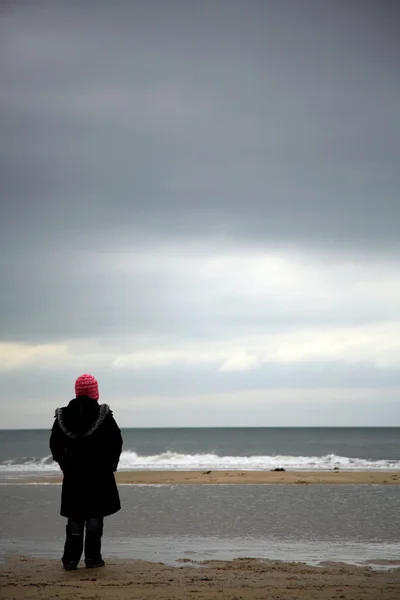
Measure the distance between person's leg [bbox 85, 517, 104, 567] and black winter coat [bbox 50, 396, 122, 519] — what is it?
0.08m

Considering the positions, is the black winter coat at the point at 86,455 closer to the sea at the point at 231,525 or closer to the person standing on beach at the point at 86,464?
the person standing on beach at the point at 86,464

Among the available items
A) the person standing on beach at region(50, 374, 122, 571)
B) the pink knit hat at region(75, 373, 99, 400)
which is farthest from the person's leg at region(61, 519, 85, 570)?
the pink knit hat at region(75, 373, 99, 400)

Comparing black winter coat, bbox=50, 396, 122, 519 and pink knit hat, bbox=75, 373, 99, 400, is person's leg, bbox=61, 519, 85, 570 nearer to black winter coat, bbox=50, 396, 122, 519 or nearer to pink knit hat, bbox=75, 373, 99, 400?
black winter coat, bbox=50, 396, 122, 519

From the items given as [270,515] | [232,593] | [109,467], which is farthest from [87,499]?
[270,515]

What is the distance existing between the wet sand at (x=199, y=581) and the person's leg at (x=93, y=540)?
119 millimetres

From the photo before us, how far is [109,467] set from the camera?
7898 millimetres

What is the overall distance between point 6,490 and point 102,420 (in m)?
13.8

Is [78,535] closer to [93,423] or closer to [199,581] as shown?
[93,423]

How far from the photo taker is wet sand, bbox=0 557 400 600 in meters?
6.36

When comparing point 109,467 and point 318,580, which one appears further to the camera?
point 109,467

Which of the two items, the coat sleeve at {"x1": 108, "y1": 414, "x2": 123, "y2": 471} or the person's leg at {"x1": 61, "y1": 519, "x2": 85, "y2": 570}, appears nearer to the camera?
the person's leg at {"x1": 61, "y1": 519, "x2": 85, "y2": 570}

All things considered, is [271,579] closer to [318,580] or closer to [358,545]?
[318,580]

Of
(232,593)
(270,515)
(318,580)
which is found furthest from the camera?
(270,515)

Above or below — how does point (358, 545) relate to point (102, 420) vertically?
below
